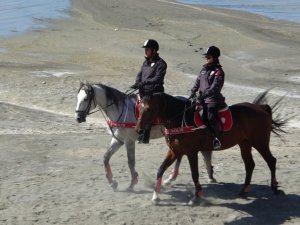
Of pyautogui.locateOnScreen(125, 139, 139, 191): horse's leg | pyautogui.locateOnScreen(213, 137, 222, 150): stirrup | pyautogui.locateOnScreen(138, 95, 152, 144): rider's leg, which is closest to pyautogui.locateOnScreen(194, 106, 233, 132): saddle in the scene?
pyautogui.locateOnScreen(213, 137, 222, 150): stirrup

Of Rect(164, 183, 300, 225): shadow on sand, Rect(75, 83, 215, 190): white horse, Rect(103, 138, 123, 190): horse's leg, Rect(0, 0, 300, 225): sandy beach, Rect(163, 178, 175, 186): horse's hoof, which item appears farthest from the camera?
Rect(163, 178, 175, 186): horse's hoof

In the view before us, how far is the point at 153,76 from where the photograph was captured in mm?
10547

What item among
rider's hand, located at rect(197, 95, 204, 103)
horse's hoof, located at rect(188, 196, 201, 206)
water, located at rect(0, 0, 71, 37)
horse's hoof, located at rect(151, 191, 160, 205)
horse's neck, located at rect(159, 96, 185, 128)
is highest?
rider's hand, located at rect(197, 95, 204, 103)

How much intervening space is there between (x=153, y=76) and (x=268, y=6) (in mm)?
40079

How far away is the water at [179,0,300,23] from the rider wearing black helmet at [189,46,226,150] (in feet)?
108

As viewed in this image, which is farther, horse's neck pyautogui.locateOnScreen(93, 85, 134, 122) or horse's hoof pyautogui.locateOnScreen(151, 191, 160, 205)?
horse's neck pyautogui.locateOnScreen(93, 85, 134, 122)

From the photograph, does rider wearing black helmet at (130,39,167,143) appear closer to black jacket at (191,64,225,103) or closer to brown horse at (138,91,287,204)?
brown horse at (138,91,287,204)

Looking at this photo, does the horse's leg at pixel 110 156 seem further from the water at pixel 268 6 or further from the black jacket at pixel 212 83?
the water at pixel 268 6

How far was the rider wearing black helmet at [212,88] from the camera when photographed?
9891 mm

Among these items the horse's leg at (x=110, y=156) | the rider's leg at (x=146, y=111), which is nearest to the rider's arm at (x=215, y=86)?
the rider's leg at (x=146, y=111)

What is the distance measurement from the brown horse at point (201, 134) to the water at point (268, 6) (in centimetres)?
3235

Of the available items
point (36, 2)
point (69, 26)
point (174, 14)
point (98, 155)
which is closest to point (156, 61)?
point (98, 155)

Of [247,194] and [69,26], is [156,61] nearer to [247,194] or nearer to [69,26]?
[247,194]

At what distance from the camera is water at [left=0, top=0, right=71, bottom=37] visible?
3622 centimetres
